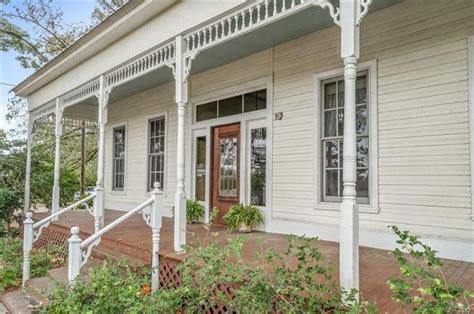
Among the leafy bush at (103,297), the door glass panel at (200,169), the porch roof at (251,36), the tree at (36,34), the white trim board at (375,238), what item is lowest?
the leafy bush at (103,297)

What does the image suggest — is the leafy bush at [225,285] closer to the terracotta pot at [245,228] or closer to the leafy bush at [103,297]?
the leafy bush at [103,297]

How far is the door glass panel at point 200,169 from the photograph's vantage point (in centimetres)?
727

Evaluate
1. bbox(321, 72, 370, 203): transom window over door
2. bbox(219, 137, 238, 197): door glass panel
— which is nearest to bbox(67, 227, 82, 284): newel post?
bbox(219, 137, 238, 197): door glass panel

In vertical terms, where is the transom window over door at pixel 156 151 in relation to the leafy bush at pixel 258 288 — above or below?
above

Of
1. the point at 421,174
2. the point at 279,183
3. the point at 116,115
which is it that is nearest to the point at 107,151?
the point at 116,115

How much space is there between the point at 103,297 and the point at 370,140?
383 cm

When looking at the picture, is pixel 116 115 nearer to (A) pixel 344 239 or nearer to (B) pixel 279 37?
(B) pixel 279 37

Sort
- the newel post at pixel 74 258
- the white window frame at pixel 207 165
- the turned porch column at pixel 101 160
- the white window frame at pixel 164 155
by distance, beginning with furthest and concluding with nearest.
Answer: the white window frame at pixel 164 155 → the white window frame at pixel 207 165 → the turned porch column at pixel 101 160 → the newel post at pixel 74 258

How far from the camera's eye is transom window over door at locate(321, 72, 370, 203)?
4844 millimetres

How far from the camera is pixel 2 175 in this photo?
9.79 metres

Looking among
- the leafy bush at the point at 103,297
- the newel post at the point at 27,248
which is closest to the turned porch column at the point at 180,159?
the leafy bush at the point at 103,297

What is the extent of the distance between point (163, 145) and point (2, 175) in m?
5.15

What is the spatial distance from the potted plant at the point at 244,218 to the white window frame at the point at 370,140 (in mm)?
1103

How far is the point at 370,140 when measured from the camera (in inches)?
186
